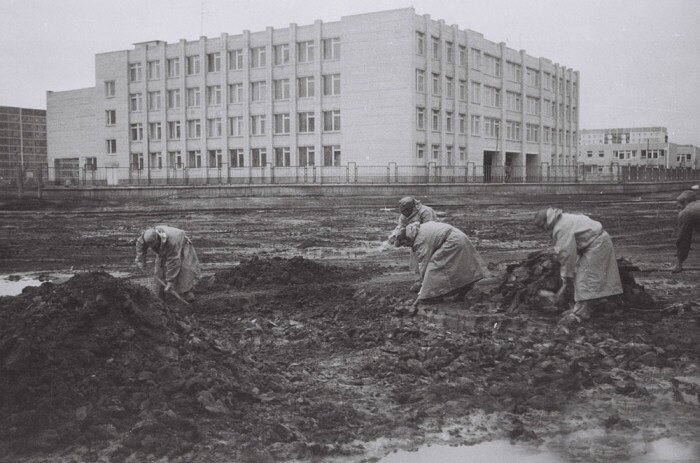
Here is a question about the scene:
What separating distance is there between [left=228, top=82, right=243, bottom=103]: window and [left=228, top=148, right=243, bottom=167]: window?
383 cm

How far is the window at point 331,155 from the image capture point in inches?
2039

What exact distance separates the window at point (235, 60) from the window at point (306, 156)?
873 cm

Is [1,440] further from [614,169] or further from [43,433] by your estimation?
[614,169]

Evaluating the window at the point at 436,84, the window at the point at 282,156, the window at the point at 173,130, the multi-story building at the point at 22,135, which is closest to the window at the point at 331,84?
the window at the point at 282,156

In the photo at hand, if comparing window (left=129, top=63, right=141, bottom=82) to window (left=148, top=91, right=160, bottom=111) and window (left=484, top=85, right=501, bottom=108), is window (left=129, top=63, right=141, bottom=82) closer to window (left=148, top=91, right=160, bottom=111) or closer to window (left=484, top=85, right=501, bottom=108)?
window (left=148, top=91, right=160, bottom=111)

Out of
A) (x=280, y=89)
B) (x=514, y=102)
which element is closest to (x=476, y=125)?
(x=514, y=102)

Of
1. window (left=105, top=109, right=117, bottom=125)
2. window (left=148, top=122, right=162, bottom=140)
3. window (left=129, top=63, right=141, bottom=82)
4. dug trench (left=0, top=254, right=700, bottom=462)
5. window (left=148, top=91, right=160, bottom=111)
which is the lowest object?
dug trench (left=0, top=254, right=700, bottom=462)

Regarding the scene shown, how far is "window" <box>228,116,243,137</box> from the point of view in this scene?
184 ft

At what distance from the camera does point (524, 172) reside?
54.6 meters

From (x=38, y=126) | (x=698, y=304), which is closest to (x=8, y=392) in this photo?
(x=698, y=304)

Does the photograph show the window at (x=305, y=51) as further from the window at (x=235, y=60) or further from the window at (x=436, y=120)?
the window at (x=436, y=120)

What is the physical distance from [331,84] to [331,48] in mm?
2551

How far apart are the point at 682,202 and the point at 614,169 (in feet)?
137

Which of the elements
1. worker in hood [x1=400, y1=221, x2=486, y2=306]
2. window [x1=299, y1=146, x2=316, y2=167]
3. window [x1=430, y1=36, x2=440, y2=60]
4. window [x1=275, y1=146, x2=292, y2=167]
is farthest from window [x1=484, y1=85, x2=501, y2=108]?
worker in hood [x1=400, y1=221, x2=486, y2=306]
